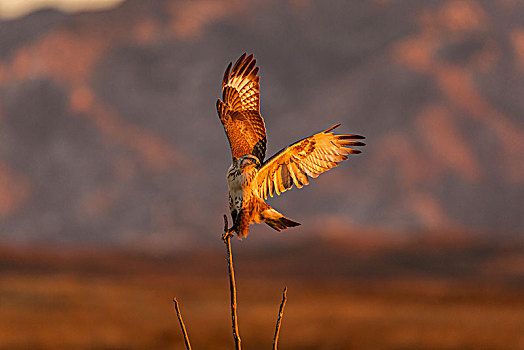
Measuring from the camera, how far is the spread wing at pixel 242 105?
Answer: 4023mm

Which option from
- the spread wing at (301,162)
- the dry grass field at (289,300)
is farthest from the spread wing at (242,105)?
the dry grass field at (289,300)

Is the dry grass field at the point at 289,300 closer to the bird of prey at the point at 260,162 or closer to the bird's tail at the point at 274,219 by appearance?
the bird of prey at the point at 260,162

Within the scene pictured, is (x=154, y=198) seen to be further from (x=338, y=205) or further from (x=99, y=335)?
(x=99, y=335)

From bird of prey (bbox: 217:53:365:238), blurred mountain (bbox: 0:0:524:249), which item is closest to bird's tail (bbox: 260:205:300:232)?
bird of prey (bbox: 217:53:365:238)

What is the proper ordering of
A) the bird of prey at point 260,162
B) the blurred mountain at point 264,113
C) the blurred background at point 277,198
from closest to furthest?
the bird of prey at point 260,162
the blurred background at point 277,198
the blurred mountain at point 264,113

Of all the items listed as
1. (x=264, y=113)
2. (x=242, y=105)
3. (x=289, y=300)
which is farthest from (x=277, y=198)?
(x=242, y=105)

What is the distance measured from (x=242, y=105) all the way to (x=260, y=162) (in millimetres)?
770

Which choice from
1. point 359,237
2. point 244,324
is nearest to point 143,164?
point 359,237

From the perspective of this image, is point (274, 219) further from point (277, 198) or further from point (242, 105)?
point (277, 198)

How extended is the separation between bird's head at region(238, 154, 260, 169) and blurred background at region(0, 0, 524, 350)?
27.0 metres

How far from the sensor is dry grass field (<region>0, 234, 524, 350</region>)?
32.2 m

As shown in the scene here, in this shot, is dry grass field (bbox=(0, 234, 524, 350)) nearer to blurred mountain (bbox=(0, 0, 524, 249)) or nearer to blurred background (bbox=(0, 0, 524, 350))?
blurred background (bbox=(0, 0, 524, 350))

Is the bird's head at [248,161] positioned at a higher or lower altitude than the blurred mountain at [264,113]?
lower

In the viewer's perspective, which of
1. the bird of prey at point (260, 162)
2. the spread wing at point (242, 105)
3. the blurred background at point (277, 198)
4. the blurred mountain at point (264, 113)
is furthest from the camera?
the blurred mountain at point (264, 113)
